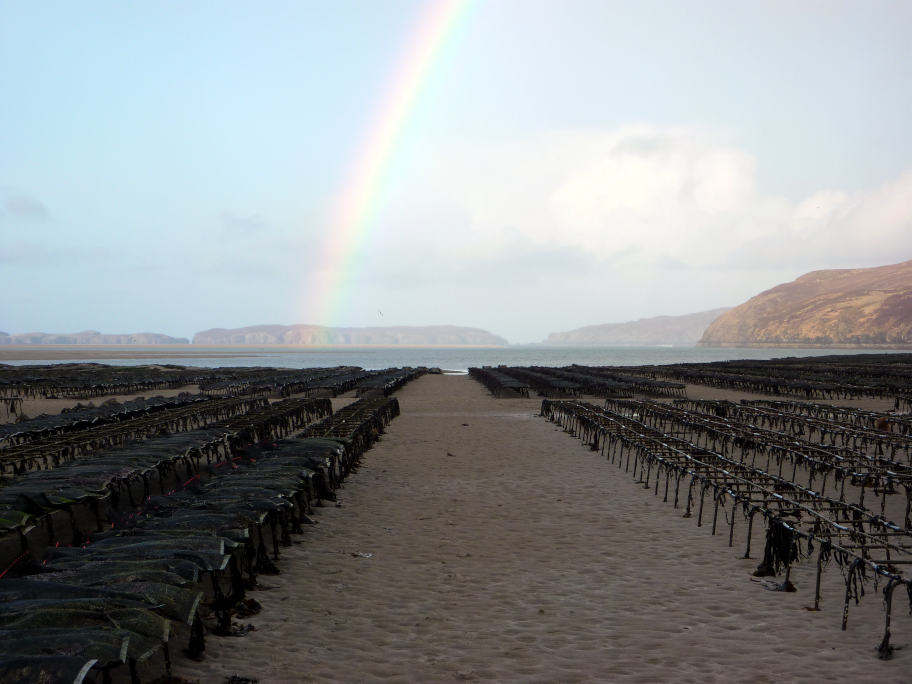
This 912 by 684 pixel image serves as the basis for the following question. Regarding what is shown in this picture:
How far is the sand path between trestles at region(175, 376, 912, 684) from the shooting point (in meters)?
5.86

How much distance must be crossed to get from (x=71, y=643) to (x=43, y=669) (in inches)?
12.6

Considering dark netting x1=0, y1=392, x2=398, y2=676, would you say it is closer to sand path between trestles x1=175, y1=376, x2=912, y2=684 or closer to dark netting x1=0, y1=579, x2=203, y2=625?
dark netting x1=0, y1=579, x2=203, y2=625

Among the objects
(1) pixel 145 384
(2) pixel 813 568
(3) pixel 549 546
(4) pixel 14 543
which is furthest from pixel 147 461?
(1) pixel 145 384

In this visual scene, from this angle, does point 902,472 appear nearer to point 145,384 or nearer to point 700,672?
→ point 700,672

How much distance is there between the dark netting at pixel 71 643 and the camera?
173 inches

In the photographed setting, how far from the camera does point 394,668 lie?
5.89 m

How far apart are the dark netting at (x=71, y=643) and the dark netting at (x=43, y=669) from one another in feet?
0.40

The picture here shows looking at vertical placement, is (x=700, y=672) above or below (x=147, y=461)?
below

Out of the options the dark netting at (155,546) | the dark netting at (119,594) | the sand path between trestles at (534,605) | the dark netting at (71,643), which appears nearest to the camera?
the dark netting at (71,643)

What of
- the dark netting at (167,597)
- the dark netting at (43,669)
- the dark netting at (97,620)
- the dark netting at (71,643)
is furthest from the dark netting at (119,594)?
the dark netting at (43,669)

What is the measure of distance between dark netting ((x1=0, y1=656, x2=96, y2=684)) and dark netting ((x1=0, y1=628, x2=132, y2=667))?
122mm

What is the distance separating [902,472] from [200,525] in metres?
13.0

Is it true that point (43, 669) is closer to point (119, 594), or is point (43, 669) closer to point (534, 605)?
point (119, 594)

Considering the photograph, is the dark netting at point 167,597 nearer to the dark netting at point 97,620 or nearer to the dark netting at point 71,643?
the dark netting at point 97,620
